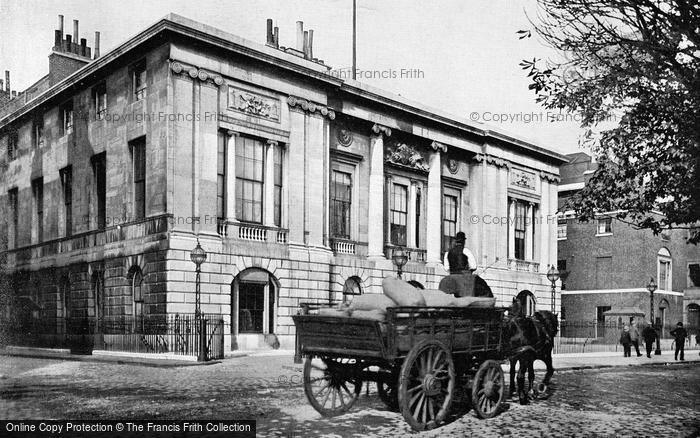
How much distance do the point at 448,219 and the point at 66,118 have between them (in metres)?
19.3

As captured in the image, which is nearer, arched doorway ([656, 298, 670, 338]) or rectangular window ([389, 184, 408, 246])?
rectangular window ([389, 184, 408, 246])

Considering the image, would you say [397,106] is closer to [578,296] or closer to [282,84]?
[282,84]

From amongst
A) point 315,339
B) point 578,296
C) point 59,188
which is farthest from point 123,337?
point 578,296

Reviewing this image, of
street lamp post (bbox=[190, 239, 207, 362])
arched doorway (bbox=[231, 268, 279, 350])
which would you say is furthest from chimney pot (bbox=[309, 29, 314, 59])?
street lamp post (bbox=[190, 239, 207, 362])

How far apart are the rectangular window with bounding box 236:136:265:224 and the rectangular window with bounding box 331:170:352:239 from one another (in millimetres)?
4578

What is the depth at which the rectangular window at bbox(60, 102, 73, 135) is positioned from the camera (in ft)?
92.2

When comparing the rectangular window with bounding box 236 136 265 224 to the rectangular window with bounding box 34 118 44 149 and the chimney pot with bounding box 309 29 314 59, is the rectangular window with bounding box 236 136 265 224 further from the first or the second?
the rectangular window with bounding box 34 118 44 149

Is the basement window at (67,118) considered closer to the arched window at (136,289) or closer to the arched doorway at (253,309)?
the arched window at (136,289)

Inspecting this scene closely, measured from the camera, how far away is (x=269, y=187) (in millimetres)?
25406

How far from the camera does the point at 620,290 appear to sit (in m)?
44.9

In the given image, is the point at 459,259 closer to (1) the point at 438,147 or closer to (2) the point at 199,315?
(2) the point at 199,315

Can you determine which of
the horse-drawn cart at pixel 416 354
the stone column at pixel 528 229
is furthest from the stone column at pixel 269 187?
the stone column at pixel 528 229

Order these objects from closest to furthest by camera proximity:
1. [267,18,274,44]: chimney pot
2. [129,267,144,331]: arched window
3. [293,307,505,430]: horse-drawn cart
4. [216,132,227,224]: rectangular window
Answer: [293,307,505,430]: horse-drawn cart
[129,267,144,331]: arched window
[216,132,227,224]: rectangular window
[267,18,274,44]: chimney pot

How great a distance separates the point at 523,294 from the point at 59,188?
25558 mm
